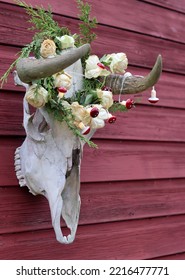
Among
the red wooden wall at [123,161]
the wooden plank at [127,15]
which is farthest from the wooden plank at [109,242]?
the wooden plank at [127,15]

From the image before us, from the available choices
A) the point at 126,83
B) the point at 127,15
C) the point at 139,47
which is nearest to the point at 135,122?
the point at 139,47

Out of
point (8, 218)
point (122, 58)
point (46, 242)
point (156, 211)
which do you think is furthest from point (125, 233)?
point (122, 58)

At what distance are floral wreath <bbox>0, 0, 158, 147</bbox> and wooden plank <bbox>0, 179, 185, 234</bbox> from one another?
39 centimetres

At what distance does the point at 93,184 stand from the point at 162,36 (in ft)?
2.57

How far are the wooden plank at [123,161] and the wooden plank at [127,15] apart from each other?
43 cm

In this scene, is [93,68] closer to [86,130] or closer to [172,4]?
[86,130]

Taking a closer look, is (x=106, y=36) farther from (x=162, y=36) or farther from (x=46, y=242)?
(x=46, y=242)

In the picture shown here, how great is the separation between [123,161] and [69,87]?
0.69 metres

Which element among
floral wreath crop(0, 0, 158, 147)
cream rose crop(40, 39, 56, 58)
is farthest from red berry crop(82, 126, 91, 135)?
cream rose crop(40, 39, 56, 58)

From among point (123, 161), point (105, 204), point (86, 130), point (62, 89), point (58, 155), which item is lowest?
point (105, 204)

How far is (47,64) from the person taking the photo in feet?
3.45

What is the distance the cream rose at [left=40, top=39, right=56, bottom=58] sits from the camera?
1.18 meters

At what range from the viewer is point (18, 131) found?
4.89 ft

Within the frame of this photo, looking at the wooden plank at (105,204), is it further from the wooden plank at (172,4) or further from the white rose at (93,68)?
the wooden plank at (172,4)
